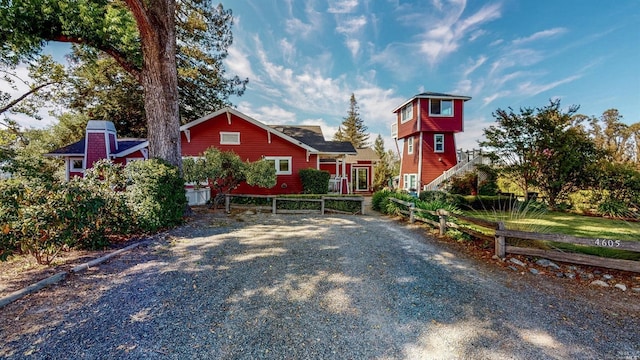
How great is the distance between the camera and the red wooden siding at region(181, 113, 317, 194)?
559 inches

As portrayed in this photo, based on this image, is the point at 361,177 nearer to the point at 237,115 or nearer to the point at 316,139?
the point at 316,139

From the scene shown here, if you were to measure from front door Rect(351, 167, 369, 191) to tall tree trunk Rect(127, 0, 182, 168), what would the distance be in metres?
17.2

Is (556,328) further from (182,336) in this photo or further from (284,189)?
(284,189)

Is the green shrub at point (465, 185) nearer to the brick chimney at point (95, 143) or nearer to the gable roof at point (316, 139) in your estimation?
the gable roof at point (316, 139)

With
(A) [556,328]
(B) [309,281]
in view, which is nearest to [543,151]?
(A) [556,328]

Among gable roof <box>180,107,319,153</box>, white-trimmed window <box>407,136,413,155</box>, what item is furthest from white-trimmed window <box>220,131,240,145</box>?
white-trimmed window <box>407,136,413,155</box>

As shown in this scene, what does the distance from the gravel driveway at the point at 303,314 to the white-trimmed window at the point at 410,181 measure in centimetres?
1457

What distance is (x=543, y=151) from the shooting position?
10609 millimetres

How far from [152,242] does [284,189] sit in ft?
29.6

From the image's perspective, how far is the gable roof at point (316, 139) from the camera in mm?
17438

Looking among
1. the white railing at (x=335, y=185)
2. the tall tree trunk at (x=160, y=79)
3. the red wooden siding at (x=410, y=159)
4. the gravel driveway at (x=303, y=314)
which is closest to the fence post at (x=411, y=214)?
the gravel driveway at (x=303, y=314)

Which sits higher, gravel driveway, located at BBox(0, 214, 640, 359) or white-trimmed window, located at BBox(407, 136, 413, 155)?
white-trimmed window, located at BBox(407, 136, 413, 155)

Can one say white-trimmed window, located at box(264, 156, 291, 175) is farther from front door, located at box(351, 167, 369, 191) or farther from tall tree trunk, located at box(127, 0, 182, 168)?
front door, located at box(351, 167, 369, 191)

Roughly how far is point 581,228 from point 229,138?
15881 mm
